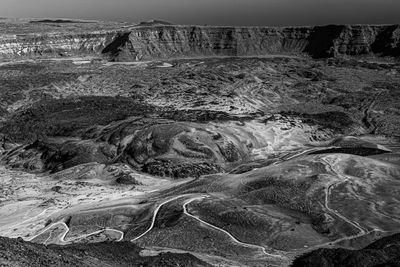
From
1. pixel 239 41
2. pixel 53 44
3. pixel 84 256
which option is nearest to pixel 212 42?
pixel 239 41

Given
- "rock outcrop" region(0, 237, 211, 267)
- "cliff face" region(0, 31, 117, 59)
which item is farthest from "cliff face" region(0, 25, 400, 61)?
"rock outcrop" region(0, 237, 211, 267)

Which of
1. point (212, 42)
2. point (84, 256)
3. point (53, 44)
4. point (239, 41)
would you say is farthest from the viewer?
point (212, 42)

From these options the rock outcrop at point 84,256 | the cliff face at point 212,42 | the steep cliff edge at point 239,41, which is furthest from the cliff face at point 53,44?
the rock outcrop at point 84,256

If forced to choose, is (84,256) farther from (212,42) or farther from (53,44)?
(212,42)

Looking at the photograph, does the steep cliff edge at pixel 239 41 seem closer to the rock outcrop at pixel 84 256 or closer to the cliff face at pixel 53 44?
the cliff face at pixel 53 44

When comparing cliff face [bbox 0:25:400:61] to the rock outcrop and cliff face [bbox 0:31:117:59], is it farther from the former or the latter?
the rock outcrop

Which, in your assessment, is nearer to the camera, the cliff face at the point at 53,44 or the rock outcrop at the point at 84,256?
the rock outcrop at the point at 84,256

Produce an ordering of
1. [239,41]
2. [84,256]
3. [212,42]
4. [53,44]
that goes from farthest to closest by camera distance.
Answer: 1. [212,42]
2. [239,41]
3. [53,44]
4. [84,256]

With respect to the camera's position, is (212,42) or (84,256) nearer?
(84,256)
